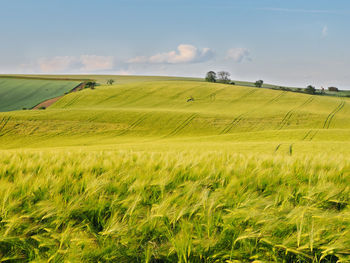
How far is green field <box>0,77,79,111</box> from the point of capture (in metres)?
56.2

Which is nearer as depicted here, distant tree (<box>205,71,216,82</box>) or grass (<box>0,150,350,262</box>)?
grass (<box>0,150,350,262</box>)

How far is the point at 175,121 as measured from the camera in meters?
38.4

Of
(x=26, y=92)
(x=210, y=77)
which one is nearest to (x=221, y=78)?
(x=210, y=77)

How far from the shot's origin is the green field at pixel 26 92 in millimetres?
56188

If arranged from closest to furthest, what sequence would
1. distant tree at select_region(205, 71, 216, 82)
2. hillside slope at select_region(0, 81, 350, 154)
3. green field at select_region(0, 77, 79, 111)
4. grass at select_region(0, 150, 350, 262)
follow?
grass at select_region(0, 150, 350, 262)
hillside slope at select_region(0, 81, 350, 154)
green field at select_region(0, 77, 79, 111)
distant tree at select_region(205, 71, 216, 82)

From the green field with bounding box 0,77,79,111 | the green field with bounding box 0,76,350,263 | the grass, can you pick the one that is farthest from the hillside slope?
the grass

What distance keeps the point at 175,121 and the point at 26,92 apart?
43.0 m

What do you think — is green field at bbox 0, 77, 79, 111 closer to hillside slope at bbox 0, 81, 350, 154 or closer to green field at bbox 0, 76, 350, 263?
hillside slope at bbox 0, 81, 350, 154

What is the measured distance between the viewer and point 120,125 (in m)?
36.8

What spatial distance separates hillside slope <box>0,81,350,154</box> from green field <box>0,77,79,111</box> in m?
9.34

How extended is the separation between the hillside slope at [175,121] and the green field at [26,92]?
368 inches

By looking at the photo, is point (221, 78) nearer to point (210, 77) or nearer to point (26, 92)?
point (210, 77)

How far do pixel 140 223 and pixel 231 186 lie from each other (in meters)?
0.76

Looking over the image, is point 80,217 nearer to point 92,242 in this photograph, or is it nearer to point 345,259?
point 92,242
